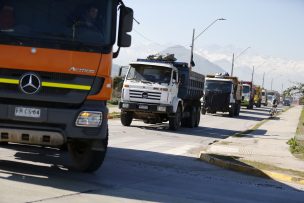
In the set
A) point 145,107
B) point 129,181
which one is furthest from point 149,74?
point 129,181

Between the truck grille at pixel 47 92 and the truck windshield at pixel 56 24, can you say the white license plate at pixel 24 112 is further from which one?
the truck windshield at pixel 56 24

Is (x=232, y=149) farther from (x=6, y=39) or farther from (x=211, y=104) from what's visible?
(x=211, y=104)

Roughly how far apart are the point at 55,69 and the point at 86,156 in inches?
73.7

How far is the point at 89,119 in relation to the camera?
27.0 ft

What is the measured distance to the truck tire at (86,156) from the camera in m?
9.12

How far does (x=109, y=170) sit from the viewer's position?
33.3 feet

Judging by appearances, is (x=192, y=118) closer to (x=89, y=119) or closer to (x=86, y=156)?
(x=86, y=156)

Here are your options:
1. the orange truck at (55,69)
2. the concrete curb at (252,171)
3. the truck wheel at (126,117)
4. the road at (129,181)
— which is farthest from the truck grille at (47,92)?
the truck wheel at (126,117)

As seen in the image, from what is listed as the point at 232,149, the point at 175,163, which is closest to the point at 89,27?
the point at 175,163

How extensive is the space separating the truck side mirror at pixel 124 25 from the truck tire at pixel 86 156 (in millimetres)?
1531

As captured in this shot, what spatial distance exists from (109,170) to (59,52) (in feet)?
9.28

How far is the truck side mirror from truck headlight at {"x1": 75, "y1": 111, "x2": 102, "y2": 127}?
124cm

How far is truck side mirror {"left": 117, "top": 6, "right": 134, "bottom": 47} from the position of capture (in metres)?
8.76

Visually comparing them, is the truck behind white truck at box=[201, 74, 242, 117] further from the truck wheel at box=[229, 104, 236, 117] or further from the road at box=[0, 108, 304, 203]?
the road at box=[0, 108, 304, 203]
